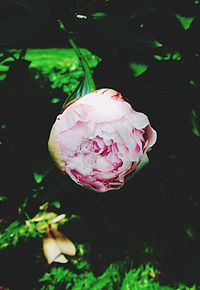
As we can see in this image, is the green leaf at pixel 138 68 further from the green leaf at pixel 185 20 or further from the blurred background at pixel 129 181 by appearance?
the green leaf at pixel 185 20

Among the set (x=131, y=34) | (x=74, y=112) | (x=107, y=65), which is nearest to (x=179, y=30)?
(x=107, y=65)

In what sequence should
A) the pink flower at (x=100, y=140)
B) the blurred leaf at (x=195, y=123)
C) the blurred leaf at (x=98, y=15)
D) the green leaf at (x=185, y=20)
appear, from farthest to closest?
the blurred leaf at (x=195, y=123) → the green leaf at (x=185, y=20) → the blurred leaf at (x=98, y=15) → the pink flower at (x=100, y=140)

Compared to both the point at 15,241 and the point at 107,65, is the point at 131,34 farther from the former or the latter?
the point at 15,241

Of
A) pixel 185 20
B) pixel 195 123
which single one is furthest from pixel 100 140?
pixel 195 123

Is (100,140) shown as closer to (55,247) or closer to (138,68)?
(138,68)

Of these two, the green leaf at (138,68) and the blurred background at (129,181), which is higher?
the green leaf at (138,68)

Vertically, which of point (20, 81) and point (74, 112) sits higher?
point (74, 112)

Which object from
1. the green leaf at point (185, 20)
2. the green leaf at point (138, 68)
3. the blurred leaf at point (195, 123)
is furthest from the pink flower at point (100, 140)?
Answer: the blurred leaf at point (195, 123)
